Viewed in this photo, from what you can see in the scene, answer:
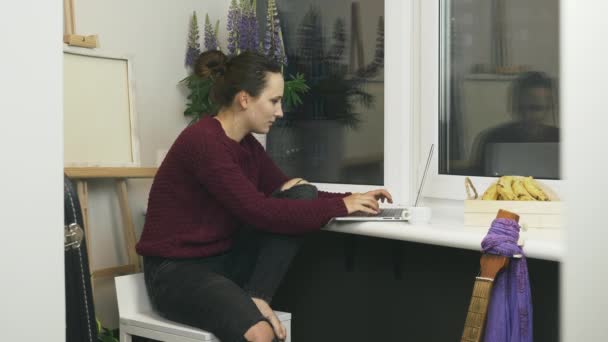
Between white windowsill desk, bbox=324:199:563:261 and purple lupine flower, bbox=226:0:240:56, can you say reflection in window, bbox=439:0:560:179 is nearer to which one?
white windowsill desk, bbox=324:199:563:261

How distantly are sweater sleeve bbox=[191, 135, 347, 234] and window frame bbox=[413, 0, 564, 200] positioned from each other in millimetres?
475

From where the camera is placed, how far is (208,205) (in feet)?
7.32

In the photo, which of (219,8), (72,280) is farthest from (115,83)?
(72,280)

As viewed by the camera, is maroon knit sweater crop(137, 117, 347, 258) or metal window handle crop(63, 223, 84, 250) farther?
maroon knit sweater crop(137, 117, 347, 258)

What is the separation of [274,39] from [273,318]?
1.26 metres

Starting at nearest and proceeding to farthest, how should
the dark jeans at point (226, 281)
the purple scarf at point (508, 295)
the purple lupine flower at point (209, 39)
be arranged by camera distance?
the purple scarf at point (508, 295) < the dark jeans at point (226, 281) < the purple lupine flower at point (209, 39)

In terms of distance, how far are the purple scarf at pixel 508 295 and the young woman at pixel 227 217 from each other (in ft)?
1.62

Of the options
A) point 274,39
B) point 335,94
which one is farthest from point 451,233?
point 274,39

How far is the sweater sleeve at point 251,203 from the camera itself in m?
2.12

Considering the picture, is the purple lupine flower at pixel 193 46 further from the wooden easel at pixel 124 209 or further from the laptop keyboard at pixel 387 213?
the laptop keyboard at pixel 387 213

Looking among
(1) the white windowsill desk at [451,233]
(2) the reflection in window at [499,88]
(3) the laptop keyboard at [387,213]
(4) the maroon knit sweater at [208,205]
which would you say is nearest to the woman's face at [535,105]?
(2) the reflection in window at [499,88]

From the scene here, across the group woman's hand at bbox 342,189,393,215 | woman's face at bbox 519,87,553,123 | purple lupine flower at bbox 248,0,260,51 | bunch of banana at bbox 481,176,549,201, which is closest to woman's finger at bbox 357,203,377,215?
woman's hand at bbox 342,189,393,215

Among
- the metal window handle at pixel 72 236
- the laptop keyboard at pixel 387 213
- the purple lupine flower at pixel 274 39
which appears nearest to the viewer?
the metal window handle at pixel 72 236

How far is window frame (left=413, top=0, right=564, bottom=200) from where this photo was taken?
2.48 metres
